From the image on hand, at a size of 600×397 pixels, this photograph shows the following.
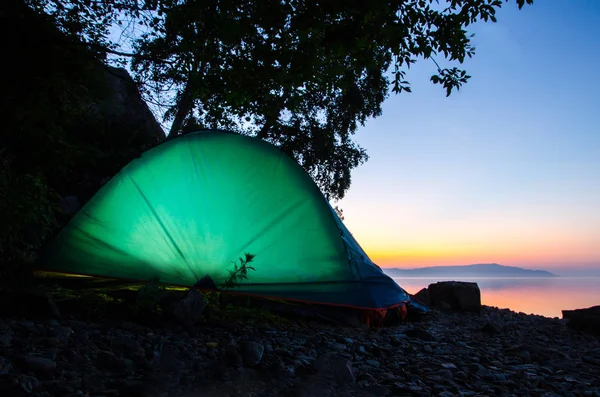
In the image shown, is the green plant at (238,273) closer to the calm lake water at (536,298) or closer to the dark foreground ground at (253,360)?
the dark foreground ground at (253,360)

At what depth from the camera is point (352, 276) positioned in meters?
4.61

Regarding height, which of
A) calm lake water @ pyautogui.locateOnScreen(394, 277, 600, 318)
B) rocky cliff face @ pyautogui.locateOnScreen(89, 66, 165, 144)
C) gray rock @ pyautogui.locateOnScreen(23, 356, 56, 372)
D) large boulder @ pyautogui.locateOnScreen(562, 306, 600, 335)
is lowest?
calm lake water @ pyautogui.locateOnScreen(394, 277, 600, 318)

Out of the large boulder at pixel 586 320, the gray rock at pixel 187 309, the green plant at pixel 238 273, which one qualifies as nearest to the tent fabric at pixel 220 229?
the green plant at pixel 238 273

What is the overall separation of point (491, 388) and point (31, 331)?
3402 millimetres

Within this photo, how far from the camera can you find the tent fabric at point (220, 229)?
15.3 ft

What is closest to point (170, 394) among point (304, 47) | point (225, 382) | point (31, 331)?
point (225, 382)

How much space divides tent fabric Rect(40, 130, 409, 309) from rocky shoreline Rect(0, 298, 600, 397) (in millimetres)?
644

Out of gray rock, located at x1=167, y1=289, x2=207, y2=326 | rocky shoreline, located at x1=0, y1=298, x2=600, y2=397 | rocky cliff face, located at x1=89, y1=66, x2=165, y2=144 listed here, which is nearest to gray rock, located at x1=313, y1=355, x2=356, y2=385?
rocky shoreline, located at x1=0, y1=298, x2=600, y2=397

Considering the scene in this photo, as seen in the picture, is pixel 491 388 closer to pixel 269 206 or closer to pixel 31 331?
pixel 269 206

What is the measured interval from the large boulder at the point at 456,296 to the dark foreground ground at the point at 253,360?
130 inches

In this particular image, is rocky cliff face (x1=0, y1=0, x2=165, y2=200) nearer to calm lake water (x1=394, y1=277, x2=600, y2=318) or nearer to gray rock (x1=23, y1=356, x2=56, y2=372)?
gray rock (x1=23, y1=356, x2=56, y2=372)

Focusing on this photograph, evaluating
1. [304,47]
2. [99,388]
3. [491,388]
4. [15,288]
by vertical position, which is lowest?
[491,388]

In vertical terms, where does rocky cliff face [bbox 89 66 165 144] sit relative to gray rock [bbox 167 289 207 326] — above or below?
above

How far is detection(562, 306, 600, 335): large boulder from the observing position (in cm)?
591
